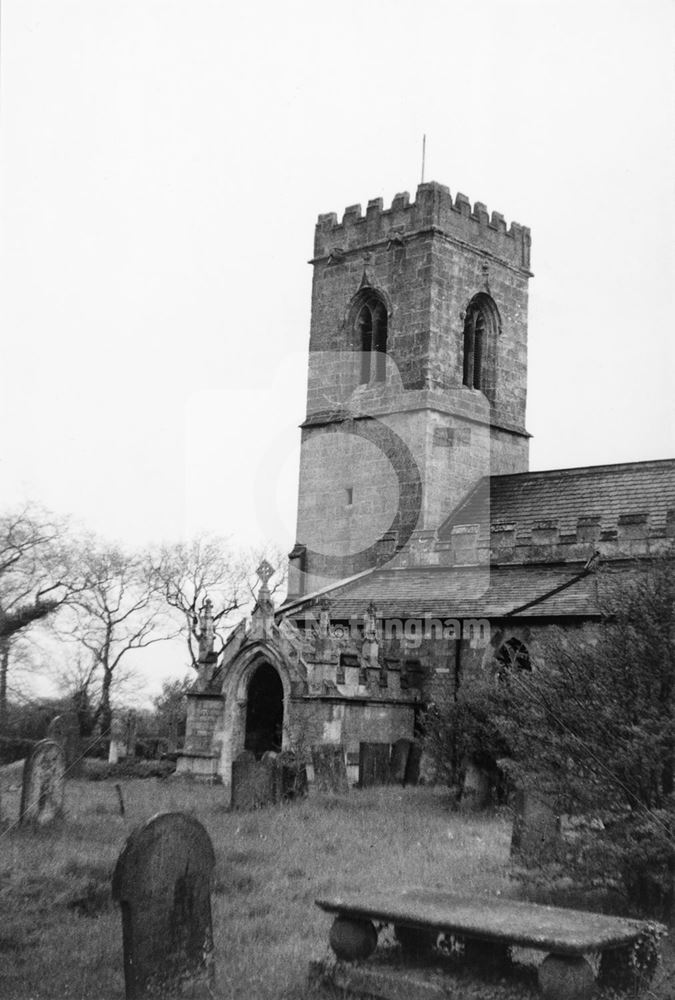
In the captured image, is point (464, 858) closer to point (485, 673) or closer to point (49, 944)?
point (49, 944)

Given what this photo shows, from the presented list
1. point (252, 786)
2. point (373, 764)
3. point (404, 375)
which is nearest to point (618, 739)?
point (252, 786)

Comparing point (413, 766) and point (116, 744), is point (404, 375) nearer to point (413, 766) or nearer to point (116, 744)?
point (116, 744)

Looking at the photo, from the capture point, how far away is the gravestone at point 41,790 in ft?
47.7

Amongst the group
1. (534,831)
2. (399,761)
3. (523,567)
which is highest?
(523,567)

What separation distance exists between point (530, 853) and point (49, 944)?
4.58 metres

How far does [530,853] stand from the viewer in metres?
11.3

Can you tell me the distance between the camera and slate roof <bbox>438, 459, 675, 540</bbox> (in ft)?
87.6

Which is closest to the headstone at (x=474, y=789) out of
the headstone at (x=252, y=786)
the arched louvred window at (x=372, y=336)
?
the headstone at (x=252, y=786)

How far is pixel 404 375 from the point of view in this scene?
3161 centimetres

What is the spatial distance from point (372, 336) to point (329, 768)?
16.4 metres

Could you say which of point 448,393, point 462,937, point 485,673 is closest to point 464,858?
point 462,937

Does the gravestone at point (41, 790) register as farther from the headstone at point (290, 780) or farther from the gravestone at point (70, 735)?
the gravestone at point (70, 735)

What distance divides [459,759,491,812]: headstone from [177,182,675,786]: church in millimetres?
4235

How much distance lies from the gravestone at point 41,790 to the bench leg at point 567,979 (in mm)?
8450
